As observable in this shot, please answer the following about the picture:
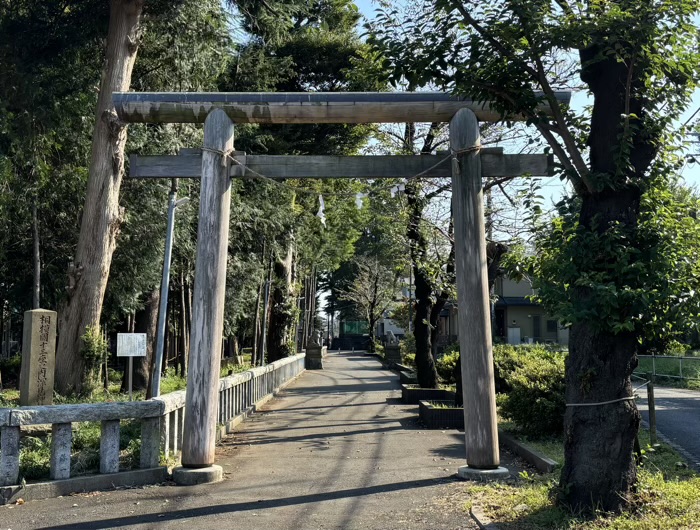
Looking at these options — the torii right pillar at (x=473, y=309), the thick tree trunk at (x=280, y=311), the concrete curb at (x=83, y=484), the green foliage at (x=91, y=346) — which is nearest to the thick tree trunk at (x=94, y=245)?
the green foliage at (x=91, y=346)

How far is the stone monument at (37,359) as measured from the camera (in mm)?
9805

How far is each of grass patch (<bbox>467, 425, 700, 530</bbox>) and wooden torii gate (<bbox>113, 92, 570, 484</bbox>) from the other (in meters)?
0.92

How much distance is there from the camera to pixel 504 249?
14.5m

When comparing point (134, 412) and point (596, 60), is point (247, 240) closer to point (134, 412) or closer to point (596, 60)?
point (134, 412)

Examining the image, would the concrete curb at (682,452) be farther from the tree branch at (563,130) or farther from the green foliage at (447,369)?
the green foliage at (447,369)

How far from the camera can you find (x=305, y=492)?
8.11 m

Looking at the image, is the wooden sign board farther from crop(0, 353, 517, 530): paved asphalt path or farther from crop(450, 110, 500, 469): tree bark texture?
crop(450, 110, 500, 469): tree bark texture

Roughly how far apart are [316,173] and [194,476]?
4.30m

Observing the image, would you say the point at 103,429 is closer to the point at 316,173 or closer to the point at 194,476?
the point at 194,476

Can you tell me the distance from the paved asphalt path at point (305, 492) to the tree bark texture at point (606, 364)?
1.27m

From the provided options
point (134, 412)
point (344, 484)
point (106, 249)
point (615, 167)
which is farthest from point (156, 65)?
point (615, 167)

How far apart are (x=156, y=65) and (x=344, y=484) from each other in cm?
1301

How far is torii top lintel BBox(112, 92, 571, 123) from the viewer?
9219 mm

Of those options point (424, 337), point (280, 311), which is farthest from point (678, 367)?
point (280, 311)
